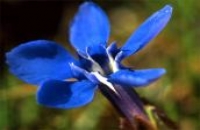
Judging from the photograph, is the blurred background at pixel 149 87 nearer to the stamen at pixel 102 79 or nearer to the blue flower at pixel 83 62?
the blue flower at pixel 83 62

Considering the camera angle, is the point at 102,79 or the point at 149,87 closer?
the point at 102,79

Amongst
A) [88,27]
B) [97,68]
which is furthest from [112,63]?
[88,27]

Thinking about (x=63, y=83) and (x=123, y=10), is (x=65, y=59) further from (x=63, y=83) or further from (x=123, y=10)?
(x=123, y=10)

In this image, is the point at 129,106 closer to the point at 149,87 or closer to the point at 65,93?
the point at 65,93

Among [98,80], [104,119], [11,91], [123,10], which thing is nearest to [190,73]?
[104,119]

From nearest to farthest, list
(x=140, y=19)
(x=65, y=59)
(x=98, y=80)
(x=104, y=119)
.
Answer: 1. (x=98, y=80)
2. (x=65, y=59)
3. (x=104, y=119)
4. (x=140, y=19)

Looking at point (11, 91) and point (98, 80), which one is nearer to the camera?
point (98, 80)

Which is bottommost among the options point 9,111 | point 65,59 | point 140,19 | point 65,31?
point 65,59
